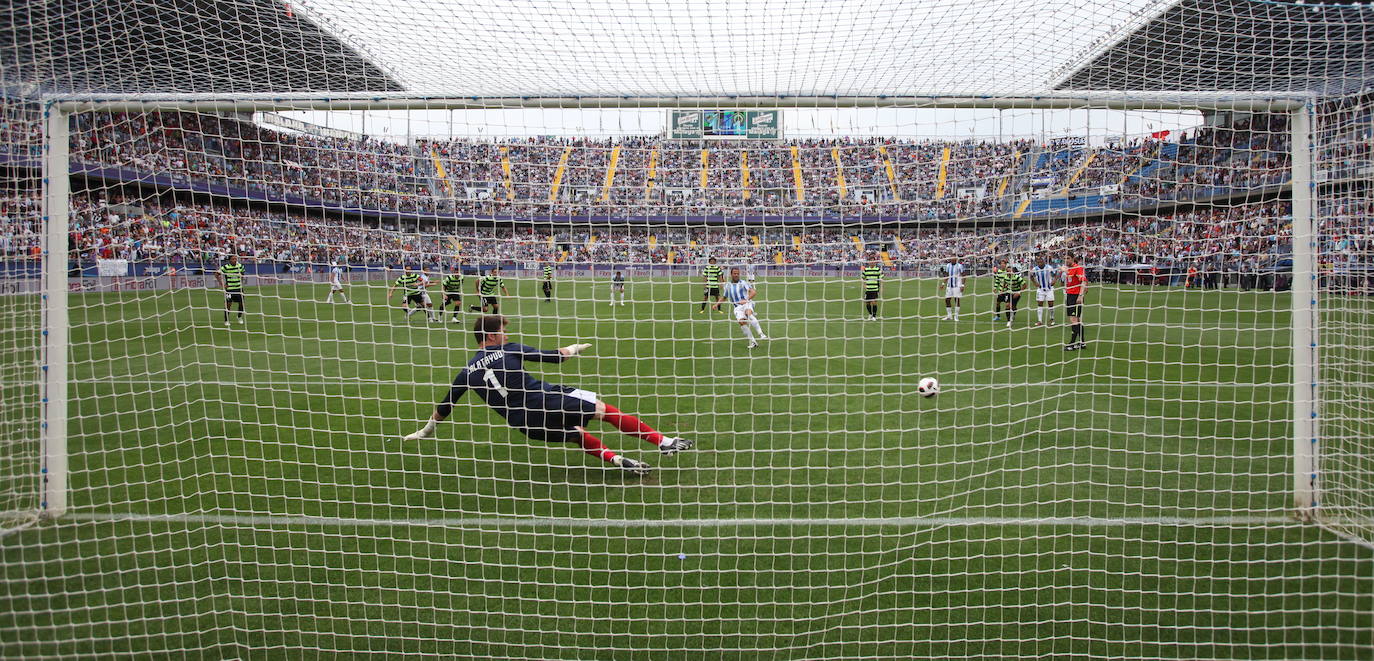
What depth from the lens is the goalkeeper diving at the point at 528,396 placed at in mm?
5637

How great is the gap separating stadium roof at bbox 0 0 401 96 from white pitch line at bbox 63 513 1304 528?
278 centimetres

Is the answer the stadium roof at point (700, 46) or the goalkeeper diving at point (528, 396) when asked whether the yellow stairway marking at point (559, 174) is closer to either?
the stadium roof at point (700, 46)

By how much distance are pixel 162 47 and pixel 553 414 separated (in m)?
3.29

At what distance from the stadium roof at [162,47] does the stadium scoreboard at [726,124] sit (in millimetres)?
1942

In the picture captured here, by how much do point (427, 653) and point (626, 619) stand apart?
3.17 feet

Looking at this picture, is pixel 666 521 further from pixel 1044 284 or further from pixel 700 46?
pixel 1044 284

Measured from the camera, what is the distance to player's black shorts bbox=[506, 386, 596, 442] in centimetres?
567

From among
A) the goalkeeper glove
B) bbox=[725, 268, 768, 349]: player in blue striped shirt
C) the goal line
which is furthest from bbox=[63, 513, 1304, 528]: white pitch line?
bbox=[725, 268, 768, 349]: player in blue striped shirt

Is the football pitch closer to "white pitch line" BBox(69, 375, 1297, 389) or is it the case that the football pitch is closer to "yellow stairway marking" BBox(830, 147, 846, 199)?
"white pitch line" BBox(69, 375, 1297, 389)

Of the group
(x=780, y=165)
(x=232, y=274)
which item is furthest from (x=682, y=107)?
(x=232, y=274)

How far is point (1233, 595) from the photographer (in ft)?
13.2

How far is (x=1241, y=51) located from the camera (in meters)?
4.38

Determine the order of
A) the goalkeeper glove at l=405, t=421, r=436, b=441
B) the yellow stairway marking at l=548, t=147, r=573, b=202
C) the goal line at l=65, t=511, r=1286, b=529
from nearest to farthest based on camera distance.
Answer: the goal line at l=65, t=511, r=1286, b=529 → the yellow stairway marking at l=548, t=147, r=573, b=202 → the goalkeeper glove at l=405, t=421, r=436, b=441

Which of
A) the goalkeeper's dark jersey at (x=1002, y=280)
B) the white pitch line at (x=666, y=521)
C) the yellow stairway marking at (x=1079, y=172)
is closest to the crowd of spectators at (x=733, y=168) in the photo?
the yellow stairway marking at (x=1079, y=172)
